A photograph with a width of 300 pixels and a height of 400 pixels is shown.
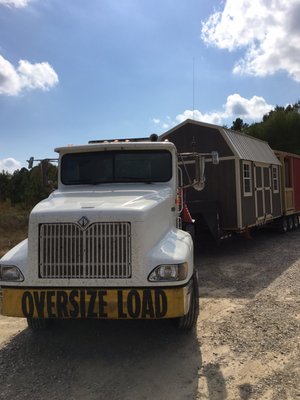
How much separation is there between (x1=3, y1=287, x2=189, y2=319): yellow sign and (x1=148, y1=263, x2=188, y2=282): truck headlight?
12 centimetres

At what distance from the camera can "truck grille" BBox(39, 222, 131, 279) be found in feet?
15.8

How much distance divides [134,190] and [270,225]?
12.4 m

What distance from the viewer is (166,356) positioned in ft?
16.8

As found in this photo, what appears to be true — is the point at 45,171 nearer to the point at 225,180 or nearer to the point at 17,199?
the point at 225,180

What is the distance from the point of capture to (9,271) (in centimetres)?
499

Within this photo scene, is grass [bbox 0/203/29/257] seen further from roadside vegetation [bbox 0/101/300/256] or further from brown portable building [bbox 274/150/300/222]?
brown portable building [bbox 274/150/300/222]

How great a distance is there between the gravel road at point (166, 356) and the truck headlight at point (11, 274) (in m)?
0.98

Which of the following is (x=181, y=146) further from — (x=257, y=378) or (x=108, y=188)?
(x=257, y=378)

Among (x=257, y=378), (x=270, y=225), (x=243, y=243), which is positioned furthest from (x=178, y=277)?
(x=270, y=225)

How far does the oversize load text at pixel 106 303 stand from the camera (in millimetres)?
4742

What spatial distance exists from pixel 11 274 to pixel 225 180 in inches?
342

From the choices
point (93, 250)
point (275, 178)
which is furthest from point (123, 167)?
point (275, 178)

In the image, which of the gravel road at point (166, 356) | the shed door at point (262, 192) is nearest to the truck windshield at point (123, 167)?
the gravel road at point (166, 356)

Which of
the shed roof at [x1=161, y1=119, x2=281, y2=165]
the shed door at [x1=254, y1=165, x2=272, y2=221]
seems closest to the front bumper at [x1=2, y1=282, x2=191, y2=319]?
the shed roof at [x1=161, y1=119, x2=281, y2=165]
